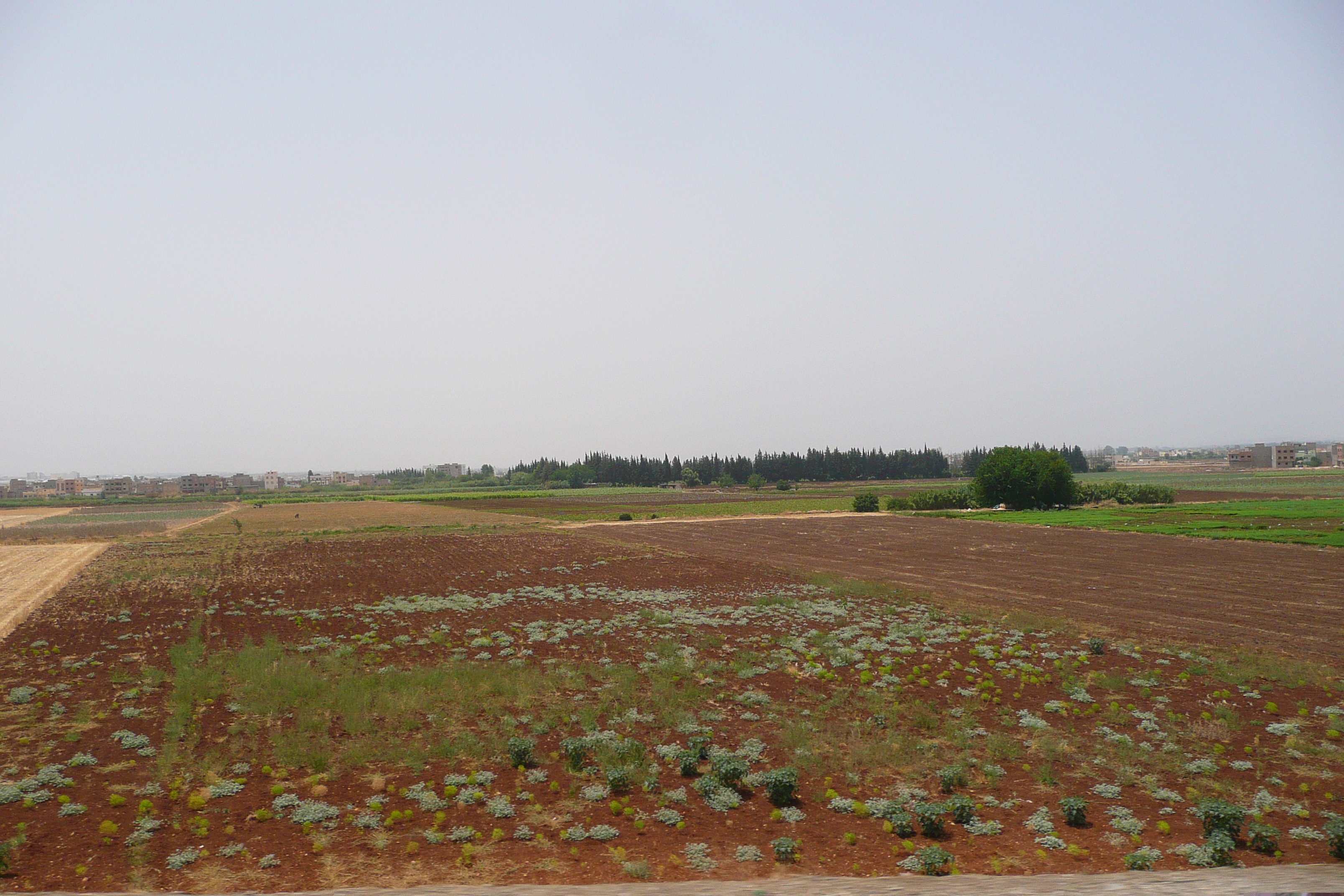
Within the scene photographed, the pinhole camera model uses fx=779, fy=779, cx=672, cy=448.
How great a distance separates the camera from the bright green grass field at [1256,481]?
105 m

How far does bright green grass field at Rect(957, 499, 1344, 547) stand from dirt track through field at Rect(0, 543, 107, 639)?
62.7 metres

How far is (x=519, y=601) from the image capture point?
30.5 m

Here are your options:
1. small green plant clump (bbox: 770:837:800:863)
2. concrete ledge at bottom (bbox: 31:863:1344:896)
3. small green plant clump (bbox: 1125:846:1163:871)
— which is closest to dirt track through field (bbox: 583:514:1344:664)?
small green plant clump (bbox: 1125:846:1163:871)

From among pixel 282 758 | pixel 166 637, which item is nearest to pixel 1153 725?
pixel 282 758

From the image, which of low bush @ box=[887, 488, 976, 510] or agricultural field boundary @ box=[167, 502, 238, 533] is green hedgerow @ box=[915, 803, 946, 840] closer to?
low bush @ box=[887, 488, 976, 510]

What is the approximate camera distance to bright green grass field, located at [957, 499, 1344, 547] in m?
48.8

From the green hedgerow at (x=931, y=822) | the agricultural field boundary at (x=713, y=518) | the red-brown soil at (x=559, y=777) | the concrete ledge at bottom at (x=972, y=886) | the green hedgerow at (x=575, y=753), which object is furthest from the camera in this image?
the agricultural field boundary at (x=713, y=518)

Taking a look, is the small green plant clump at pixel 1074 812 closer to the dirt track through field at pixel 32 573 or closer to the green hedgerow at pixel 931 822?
the green hedgerow at pixel 931 822

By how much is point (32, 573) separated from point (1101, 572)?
5736 centimetres

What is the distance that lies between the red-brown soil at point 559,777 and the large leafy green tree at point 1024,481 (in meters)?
69.5

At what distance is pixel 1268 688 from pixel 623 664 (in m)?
14.2

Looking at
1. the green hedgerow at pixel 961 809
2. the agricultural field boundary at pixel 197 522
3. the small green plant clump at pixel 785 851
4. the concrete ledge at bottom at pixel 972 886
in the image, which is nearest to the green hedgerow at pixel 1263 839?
the concrete ledge at bottom at pixel 972 886

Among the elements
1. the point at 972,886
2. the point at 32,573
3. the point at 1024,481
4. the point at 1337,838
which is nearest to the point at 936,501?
the point at 1024,481

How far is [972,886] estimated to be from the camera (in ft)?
25.3
